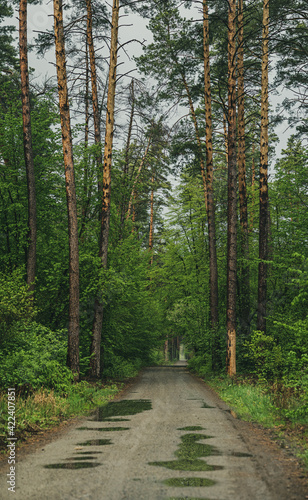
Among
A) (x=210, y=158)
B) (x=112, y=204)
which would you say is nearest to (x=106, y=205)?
(x=112, y=204)

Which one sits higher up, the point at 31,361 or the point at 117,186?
the point at 117,186

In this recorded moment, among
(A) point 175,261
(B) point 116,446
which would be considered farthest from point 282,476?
(A) point 175,261

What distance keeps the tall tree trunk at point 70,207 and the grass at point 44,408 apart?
1295mm

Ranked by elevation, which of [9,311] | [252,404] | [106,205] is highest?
[106,205]

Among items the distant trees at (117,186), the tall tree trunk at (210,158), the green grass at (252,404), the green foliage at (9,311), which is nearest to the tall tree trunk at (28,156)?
the distant trees at (117,186)

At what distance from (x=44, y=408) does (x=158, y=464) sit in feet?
15.1

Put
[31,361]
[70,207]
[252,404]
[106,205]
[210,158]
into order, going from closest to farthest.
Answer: [252,404], [31,361], [70,207], [106,205], [210,158]

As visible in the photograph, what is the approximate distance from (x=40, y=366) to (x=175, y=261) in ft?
65.6

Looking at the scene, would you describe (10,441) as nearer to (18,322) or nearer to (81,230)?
(18,322)

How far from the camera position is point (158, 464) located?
5641mm

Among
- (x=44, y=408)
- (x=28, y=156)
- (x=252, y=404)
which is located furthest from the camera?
(x=28, y=156)

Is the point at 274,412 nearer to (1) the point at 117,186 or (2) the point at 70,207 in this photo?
(2) the point at 70,207

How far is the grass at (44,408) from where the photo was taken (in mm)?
7882

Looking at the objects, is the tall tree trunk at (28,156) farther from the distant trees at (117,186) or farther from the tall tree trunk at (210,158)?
the tall tree trunk at (210,158)
